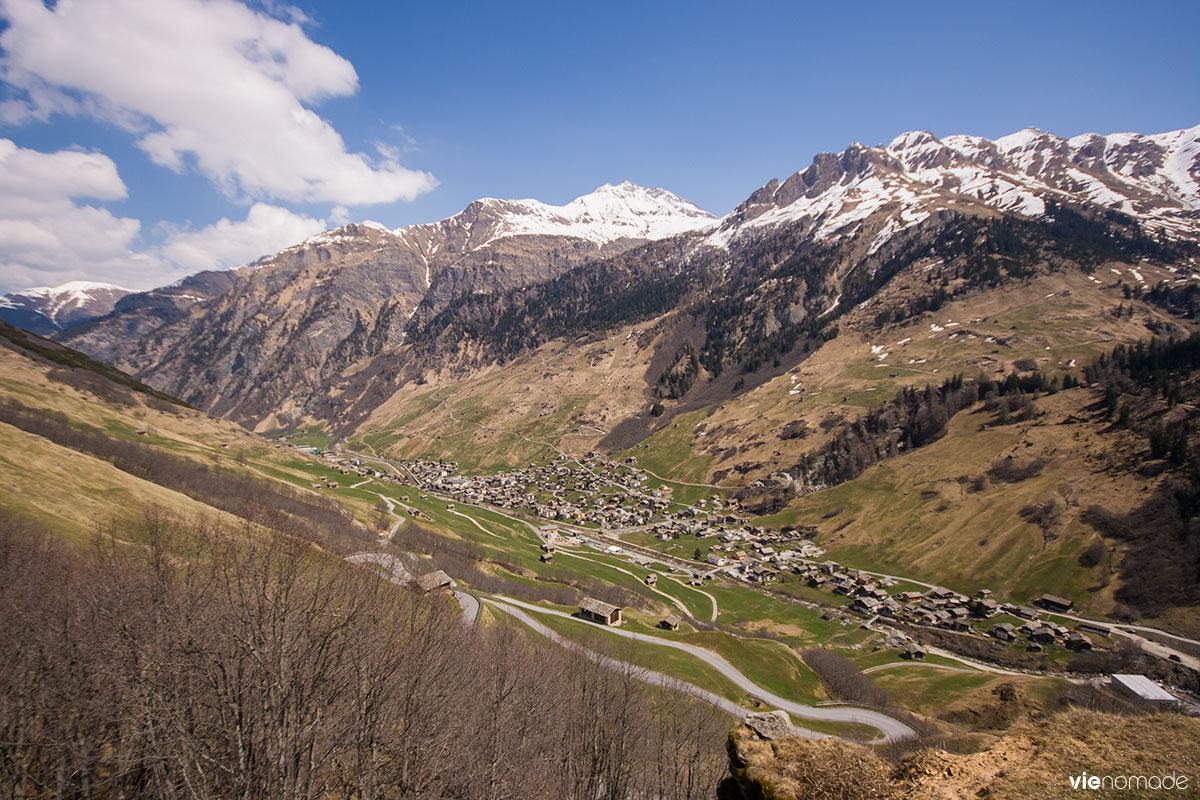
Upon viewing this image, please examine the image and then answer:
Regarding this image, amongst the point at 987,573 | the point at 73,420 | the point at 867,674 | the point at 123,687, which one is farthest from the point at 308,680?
the point at 987,573

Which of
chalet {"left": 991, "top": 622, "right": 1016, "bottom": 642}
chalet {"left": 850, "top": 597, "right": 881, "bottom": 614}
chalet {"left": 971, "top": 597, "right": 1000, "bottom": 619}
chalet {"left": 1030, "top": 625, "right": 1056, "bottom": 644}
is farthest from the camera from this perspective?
chalet {"left": 850, "top": 597, "right": 881, "bottom": 614}

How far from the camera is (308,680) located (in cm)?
1755

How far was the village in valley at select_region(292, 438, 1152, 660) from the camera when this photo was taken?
86062 millimetres

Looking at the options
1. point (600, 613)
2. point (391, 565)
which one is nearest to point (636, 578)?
point (600, 613)

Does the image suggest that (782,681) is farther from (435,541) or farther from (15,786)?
(435,541)

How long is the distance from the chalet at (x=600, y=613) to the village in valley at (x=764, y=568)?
161mm

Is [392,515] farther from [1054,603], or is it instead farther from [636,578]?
[1054,603]

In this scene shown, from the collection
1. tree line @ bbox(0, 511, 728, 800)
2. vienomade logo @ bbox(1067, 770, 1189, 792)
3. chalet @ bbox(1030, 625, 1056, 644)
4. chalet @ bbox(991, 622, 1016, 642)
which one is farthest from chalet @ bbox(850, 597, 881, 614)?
vienomade logo @ bbox(1067, 770, 1189, 792)

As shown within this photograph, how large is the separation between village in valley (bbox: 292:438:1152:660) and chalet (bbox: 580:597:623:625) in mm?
161

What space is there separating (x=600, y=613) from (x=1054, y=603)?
87486 mm

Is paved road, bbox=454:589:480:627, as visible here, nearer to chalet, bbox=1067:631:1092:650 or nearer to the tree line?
the tree line

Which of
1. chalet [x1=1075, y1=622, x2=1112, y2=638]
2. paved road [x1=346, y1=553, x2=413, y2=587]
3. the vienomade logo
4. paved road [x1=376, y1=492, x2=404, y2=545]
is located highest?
the vienomade logo

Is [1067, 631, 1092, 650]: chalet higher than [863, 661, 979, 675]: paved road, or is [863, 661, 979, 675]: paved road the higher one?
[1067, 631, 1092, 650]: chalet

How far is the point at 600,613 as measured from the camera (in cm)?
7706
